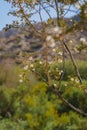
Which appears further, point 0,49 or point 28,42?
point 28,42

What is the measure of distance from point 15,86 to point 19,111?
16.9ft

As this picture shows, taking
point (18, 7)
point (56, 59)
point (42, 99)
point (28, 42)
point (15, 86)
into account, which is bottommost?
point (28, 42)

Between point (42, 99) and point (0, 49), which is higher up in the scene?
point (42, 99)

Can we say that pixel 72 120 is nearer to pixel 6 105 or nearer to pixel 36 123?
pixel 36 123

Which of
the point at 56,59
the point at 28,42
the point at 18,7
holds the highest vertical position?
the point at 18,7

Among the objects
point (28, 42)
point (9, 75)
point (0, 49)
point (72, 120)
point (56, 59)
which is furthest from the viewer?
point (28, 42)

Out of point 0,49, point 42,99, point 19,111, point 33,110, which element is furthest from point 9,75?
point 0,49

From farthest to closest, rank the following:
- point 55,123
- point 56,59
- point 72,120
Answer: point 72,120, point 55,123, point 56,59

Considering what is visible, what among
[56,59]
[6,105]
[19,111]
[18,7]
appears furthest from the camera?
[6,105]

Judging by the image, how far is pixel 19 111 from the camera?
67.8 feet

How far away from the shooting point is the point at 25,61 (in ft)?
17.3

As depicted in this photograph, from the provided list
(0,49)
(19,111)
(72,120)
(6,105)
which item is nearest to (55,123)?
(72,120)

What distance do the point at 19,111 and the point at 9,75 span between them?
7174 mm

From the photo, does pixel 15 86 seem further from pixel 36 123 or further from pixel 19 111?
pixel 36 123
